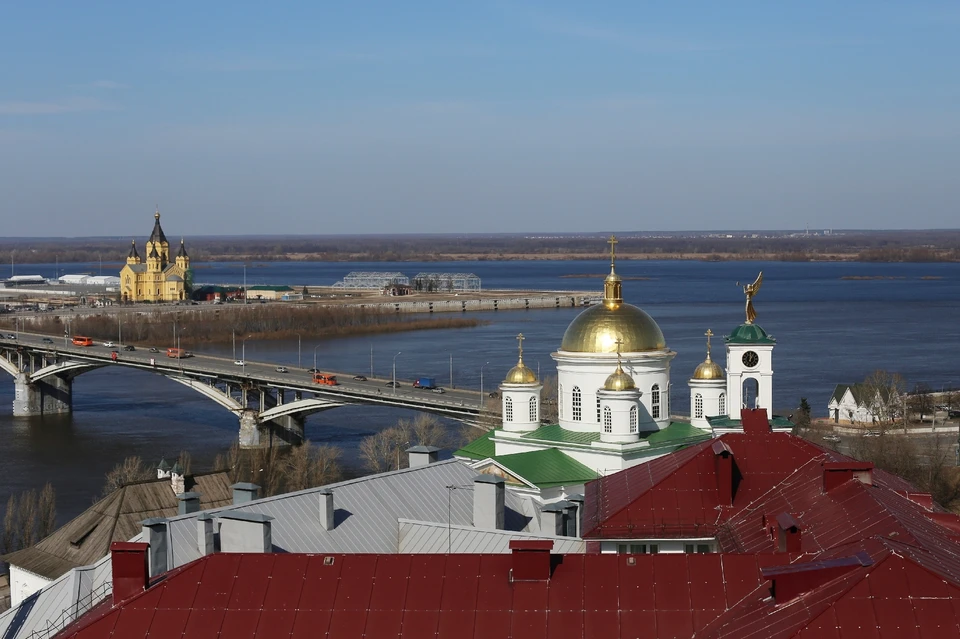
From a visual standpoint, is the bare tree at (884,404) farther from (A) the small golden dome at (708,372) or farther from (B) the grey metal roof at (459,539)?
(B) the grey metal roof at (459,539)

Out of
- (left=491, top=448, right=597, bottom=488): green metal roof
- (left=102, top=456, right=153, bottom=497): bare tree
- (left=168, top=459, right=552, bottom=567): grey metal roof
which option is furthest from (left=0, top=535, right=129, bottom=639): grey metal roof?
(left=102, top=456, right=153, bottom=497): bare tree

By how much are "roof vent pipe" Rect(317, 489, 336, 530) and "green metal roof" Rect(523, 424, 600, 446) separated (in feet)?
29.2

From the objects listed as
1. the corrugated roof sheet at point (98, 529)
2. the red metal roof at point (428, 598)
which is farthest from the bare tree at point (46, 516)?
the red metal roof at point (428, 598)

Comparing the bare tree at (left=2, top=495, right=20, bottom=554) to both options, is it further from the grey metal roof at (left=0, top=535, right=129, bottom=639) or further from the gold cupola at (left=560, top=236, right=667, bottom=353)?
the grey metal roof at (left=0, top=535, right=129, bottom=639)

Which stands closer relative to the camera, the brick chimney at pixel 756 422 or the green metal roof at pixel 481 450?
the brick chimney at pixel 756 422

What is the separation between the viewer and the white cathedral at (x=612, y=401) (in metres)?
28.3

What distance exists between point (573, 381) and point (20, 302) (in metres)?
117

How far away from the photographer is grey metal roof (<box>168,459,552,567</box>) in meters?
19.8

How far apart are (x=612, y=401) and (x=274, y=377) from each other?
109 feet

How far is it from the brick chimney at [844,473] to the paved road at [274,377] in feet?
106

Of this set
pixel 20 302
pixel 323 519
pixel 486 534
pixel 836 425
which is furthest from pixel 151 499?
pixel 20 302

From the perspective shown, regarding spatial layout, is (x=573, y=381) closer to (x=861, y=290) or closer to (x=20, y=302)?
(x=20, y=302)

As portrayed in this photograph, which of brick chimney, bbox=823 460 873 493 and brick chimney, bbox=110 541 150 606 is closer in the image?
brick chimney, bbox=110 541 150 606

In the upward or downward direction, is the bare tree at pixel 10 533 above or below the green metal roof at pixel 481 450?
below
